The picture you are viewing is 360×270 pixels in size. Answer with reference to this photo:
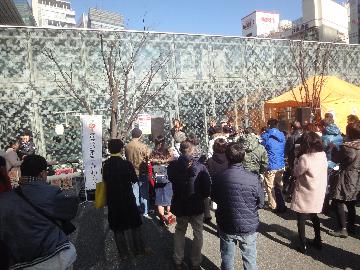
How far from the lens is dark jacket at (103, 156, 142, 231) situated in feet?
15.6

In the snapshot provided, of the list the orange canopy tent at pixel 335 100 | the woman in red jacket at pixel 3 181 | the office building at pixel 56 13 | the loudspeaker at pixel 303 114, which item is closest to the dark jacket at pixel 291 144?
the loudspeaker at pixel 303 114

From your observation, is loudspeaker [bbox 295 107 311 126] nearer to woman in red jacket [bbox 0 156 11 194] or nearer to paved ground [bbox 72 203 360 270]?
paved ground [bbox 72 203 360 270]

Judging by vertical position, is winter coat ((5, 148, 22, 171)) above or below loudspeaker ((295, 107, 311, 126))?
below

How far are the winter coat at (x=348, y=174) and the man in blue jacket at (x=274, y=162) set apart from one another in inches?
62.2

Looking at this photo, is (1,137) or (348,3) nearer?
(1,137)

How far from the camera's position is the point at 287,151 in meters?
7.40

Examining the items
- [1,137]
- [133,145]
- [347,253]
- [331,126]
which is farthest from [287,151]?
[1,137]

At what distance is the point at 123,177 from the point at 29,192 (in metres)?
2.15

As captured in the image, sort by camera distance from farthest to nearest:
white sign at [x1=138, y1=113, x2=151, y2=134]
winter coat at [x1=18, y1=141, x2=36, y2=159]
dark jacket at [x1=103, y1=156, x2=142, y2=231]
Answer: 1. white sign at [x1=138, y1=113, x2=151, y2=134]
2. winter coat at [x1=18, y1=141, x2=36, y2=159]
3. dark jacket at [x1=103, y1=156, x2=142, y2=231]

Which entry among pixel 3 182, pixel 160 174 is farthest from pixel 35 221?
pixel 160 174

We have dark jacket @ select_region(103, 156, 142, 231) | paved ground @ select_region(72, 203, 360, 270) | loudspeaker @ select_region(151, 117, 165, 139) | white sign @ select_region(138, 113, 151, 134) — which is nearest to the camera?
paved ground @ select_region(72, 203, 360, 270)

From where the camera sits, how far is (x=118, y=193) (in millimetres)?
4758

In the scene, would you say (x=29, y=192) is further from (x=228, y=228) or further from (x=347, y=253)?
(x=347, y=253)

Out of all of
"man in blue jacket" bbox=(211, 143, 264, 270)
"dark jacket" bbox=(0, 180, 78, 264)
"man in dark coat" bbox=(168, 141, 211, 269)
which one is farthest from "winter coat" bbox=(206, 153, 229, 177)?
"dark jacket" bbox=(0, 180, 78, 264)
